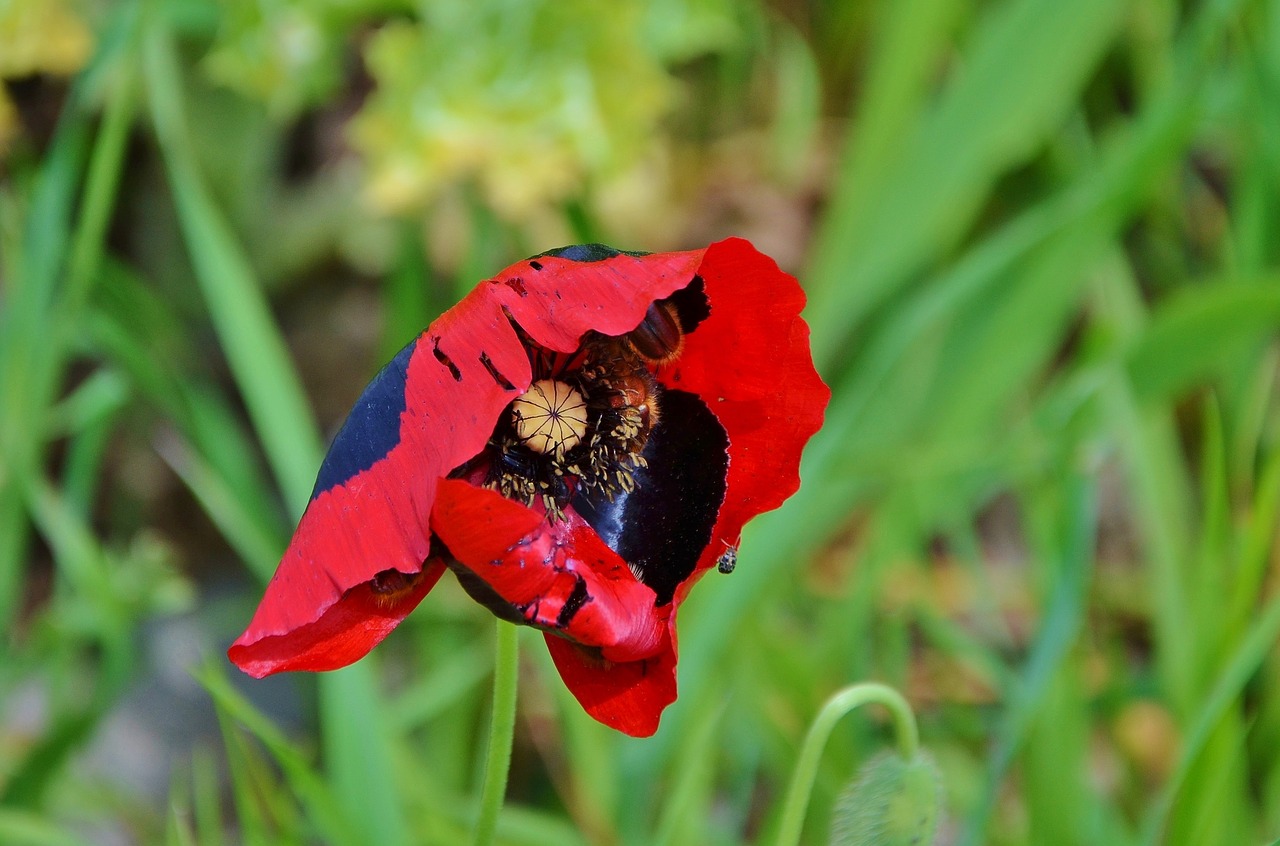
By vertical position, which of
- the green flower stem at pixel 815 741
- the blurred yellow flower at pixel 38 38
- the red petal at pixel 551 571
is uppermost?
the blurred yellow flower at pixel 38 38

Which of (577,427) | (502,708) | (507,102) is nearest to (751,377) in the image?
(577,427)

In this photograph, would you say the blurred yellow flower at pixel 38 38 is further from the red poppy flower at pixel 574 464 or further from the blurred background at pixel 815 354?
the red poppy flower at pixel 574 464

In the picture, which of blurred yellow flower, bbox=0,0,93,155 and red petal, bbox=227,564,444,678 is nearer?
red petal, bbox=227,564,444,678

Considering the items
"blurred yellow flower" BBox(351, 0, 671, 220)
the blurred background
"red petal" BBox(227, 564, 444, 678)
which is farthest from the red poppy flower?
"blurred yellow flower" BBox(351, 0, 671, 220)

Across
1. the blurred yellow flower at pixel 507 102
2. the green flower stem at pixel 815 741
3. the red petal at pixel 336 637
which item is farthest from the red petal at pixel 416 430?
the blurred yellow flower at pixel 507 102

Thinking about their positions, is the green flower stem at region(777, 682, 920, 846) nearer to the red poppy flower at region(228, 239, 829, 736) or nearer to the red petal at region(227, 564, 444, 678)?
the red poppy flower at region(228, 239, 829, 736)

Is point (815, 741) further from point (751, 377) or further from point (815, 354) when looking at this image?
point (815, 354)

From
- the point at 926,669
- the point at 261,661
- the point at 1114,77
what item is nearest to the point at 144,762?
the point at 926,669
